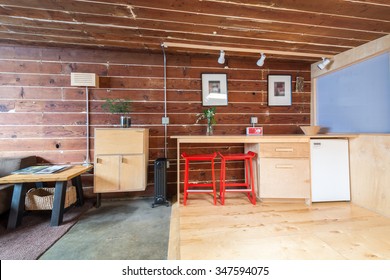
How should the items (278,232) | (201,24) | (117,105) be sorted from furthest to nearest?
(117,105) → (201,24) → (278,232)

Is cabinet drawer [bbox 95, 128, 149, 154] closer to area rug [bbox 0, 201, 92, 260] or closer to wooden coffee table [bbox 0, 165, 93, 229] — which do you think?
wooden coffee table [bbox 0, 165, 93, 229]

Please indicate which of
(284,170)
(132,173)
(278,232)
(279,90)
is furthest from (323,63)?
(132,173)

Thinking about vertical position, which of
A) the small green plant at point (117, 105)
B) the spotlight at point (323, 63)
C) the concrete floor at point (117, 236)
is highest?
the spotlight at point (323, 63)

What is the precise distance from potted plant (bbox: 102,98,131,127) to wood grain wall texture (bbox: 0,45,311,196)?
9 cm

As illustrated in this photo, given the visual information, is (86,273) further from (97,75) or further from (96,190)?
(97,75)

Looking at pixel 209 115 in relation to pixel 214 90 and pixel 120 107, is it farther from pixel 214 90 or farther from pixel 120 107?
pixel 120 107

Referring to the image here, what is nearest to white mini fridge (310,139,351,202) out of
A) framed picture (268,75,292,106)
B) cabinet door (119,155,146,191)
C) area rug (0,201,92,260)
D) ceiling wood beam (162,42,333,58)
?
framed picture (268,75,292,106)

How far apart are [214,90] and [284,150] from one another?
1.36 metres

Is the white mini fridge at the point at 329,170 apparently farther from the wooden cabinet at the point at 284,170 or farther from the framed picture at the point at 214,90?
the framed picture at the point at 214,90

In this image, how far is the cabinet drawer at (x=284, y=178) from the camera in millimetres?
2229

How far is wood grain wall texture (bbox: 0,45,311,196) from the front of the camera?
252 centimetres

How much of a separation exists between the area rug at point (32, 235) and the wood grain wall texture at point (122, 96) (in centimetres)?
64

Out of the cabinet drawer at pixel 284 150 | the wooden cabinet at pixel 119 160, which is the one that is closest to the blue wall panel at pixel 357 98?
the cabinet drawer at pixel 284 150

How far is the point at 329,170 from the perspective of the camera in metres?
2.34
